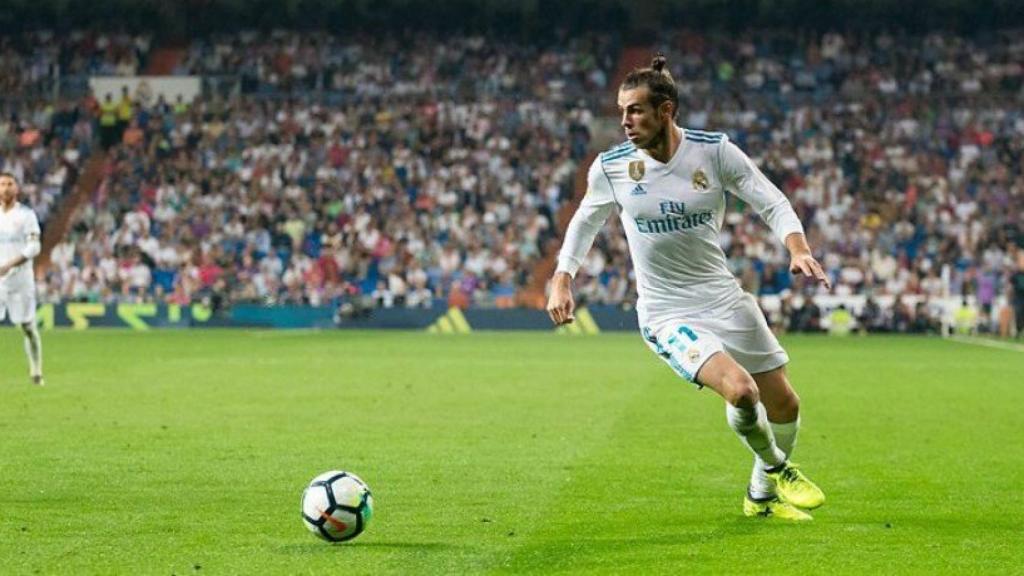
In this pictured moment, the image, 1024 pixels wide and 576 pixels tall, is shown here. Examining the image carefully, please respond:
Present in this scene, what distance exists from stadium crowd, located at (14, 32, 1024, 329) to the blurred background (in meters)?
0.08

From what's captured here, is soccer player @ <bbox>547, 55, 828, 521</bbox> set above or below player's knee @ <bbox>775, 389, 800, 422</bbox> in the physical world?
above

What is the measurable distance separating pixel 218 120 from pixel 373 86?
4.79m

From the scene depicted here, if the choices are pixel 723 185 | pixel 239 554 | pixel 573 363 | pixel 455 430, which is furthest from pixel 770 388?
pixel 573 363

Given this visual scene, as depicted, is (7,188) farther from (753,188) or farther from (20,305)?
(753,188)

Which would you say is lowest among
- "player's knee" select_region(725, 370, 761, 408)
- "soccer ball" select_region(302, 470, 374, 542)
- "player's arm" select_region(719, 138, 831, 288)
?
"soccer ball" select_region(302, 470, 374, 542)

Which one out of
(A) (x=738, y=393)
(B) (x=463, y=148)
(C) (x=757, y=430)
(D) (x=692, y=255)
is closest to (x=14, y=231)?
(D) (x=692, y=255)

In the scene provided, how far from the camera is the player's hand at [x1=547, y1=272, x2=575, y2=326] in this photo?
28.2 ft

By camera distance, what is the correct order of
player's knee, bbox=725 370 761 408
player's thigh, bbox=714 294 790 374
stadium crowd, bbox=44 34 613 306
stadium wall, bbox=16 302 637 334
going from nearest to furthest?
player's knee, bbox=725 370 761 408 → player's thigh, bbox=714 294 790 374 → stadium wall, bbox=16 302 637 334 → stadium crowd, bbox=44 34 613 306

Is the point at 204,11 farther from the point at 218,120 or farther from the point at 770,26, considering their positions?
the point at 770,26

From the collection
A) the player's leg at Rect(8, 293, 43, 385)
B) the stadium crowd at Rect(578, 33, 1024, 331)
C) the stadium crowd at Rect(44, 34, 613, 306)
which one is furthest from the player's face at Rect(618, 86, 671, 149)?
the stadium crowd at Rect(44, 34, 613, 306)

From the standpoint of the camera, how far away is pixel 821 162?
43.2 meters

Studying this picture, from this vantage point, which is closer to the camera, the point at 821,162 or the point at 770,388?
the point at 770,388

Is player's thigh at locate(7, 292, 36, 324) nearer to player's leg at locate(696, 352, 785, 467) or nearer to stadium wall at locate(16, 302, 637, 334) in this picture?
player's leg at locate(696, 352, 785, 467)

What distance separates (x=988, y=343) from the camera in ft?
110
